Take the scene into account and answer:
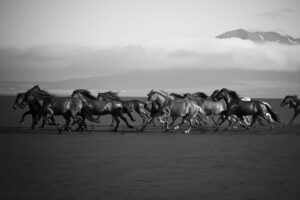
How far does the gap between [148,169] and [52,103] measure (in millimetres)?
10090

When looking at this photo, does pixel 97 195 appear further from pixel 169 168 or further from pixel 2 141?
pixel 2 141

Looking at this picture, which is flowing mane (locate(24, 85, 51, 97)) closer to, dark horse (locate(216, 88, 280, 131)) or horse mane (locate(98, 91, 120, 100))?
horse mane (locate(98, 91, 120, 100))

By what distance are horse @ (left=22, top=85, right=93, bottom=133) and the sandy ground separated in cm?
270

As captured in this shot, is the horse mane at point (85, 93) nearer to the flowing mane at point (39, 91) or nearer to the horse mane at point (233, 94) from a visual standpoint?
the flowing mane at point (39, 91)

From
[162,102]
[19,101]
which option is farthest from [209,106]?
[19,101]

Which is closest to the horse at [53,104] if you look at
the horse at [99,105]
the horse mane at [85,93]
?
the horse at [99,105]

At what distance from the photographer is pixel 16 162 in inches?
458

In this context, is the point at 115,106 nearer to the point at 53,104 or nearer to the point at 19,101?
the point at 53,104

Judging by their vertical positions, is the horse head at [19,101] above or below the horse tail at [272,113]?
above

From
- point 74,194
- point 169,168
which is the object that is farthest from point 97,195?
point 169,168

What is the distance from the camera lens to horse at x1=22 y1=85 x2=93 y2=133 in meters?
20.0

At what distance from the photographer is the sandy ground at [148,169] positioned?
27.7ft

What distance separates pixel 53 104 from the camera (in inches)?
789

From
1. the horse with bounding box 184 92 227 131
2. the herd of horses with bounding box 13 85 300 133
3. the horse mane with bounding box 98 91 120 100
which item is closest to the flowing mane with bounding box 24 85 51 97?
the herd of horses with bounding box 13 85 300 133
